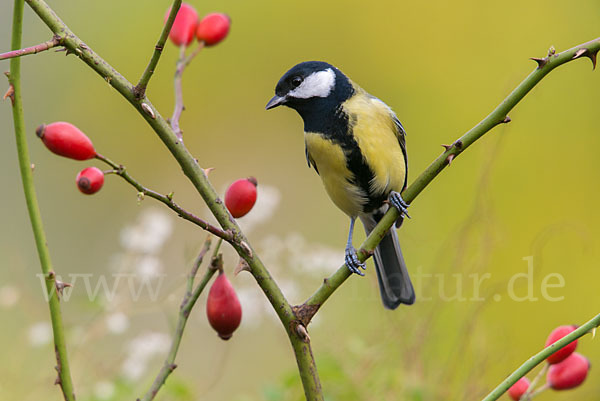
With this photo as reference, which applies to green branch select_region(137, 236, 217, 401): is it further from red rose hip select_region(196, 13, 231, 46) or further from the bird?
the bird

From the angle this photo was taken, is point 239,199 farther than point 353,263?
No

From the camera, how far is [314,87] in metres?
2.38

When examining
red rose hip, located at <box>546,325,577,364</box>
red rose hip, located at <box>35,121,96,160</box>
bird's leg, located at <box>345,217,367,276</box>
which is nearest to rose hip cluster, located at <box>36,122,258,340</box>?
red rose hip, located at <box>35,121,96,160</box>

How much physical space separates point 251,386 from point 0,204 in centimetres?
239

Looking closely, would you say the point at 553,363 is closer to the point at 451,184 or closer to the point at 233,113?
the point at 451,184

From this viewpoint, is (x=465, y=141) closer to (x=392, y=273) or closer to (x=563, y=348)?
(x=563, y=348)

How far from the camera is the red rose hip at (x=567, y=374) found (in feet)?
4.10

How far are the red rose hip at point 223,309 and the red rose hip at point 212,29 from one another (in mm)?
598

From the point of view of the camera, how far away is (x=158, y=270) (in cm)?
209

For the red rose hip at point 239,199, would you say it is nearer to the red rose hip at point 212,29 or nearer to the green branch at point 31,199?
the green branch at point 31,199

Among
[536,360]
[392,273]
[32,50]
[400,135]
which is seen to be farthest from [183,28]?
[392,273]

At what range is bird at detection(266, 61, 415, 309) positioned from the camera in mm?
2309

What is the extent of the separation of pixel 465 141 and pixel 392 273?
61.8 inches

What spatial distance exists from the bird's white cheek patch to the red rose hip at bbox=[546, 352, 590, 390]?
1326 millimetres
